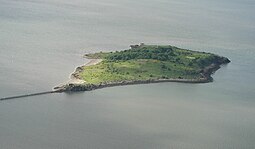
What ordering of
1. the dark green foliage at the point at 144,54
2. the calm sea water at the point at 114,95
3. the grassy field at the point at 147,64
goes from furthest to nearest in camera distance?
the dark green foliage at the point at 144,54 < the grassy field at the point at 147,64 < the calm sea water at the point at 114,95

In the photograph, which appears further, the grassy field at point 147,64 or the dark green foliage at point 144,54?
the dark green foliage at point 144,54

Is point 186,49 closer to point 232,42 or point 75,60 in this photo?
point 232,42

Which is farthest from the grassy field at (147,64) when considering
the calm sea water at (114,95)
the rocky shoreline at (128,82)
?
the calm sea water at (114,95)

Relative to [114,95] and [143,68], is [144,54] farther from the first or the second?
[114,95]

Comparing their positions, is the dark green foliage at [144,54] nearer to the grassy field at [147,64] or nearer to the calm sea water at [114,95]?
the grassy field at [147,64]

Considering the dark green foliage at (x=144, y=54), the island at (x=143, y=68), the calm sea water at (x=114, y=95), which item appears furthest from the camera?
the dark green foliage at (x=144, y=54)

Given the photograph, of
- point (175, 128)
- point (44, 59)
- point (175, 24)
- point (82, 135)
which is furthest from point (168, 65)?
point (175, 24)

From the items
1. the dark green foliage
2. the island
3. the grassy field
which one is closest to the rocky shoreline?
the island

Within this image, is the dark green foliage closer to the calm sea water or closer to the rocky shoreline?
the rocky shoreline
